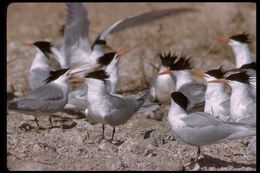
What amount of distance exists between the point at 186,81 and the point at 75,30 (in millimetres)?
1609

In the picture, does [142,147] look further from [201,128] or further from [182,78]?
[182,78]

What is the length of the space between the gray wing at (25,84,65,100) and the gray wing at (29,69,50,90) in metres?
0.58

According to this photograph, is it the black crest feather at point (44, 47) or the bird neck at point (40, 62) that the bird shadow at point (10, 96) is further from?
the black crest feather at point (44, 47)

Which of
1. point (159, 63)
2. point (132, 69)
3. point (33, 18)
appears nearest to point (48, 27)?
point (33, 18)

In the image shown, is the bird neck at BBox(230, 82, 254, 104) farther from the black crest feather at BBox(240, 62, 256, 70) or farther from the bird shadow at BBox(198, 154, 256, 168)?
the black crest feather at BBox(240, 62, 256, 70)

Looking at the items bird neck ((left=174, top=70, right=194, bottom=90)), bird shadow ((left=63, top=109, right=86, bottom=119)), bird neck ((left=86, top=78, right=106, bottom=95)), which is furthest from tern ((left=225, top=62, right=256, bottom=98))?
bird shadow ((left=63, top=109, right=86, bottom=119))

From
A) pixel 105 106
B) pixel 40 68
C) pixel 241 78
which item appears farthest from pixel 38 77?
pixel 241 78

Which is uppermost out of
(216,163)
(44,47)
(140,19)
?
(140,19)

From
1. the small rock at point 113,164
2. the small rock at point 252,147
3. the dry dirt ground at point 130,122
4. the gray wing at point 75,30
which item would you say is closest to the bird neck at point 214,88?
the dry dirt ground at point 130,122

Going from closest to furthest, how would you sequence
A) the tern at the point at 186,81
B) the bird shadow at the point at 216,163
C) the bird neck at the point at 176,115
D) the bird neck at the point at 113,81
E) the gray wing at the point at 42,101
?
the bird shadow at the point at 216,163, the bird neck at the point at 176,115, the gray wing at the point at 42,101, the tern at the point at 186,81, the bird neck at the point at 113,81

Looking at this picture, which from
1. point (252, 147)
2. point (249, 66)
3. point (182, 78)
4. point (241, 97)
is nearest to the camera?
point (252, 147)

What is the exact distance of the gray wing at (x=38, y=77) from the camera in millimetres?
7633

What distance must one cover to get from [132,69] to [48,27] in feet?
9.16

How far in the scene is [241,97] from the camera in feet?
20.6
